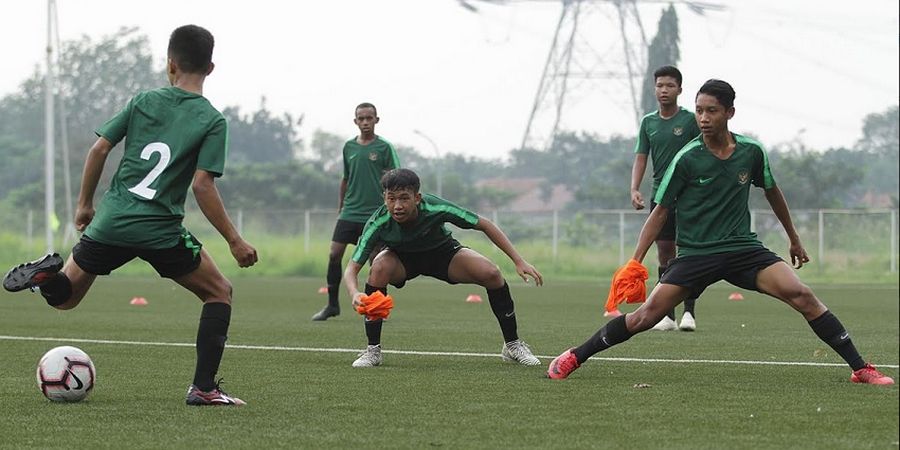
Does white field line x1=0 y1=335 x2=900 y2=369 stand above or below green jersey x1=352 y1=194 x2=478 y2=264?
below

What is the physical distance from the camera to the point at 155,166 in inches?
274

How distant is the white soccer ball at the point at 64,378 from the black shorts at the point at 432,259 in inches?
117

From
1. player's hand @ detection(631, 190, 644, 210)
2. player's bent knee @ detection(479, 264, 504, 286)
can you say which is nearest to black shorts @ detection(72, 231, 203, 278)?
player's bent knee @ detection(479, 264, 504, 286)

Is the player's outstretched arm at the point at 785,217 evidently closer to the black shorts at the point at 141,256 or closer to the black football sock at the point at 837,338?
the black football sock at the point at 837,338

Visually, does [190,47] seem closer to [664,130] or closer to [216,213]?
[216,213]

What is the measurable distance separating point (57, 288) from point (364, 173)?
25.3 feet

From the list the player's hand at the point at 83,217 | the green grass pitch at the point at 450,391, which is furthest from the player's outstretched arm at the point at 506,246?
the player's hand at the point at 83,217

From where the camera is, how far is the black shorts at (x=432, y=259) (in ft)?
32.3

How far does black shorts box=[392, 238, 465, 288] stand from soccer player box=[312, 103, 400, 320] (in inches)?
182

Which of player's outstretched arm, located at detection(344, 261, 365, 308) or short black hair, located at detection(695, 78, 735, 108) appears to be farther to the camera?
player's outstretched arm, located at detection(344, 261, 365, 308)

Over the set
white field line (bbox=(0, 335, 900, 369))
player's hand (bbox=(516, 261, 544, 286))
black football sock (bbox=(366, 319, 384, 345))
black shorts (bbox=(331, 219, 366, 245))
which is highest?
black shorts (bbox=(331, 219, 366, 245))

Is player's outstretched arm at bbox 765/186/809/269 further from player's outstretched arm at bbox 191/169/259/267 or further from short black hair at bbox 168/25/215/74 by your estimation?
short black hair at bbox 168/25/215/74

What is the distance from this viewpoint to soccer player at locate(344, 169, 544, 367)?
930 cm

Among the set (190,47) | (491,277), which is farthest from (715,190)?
(190,47)
